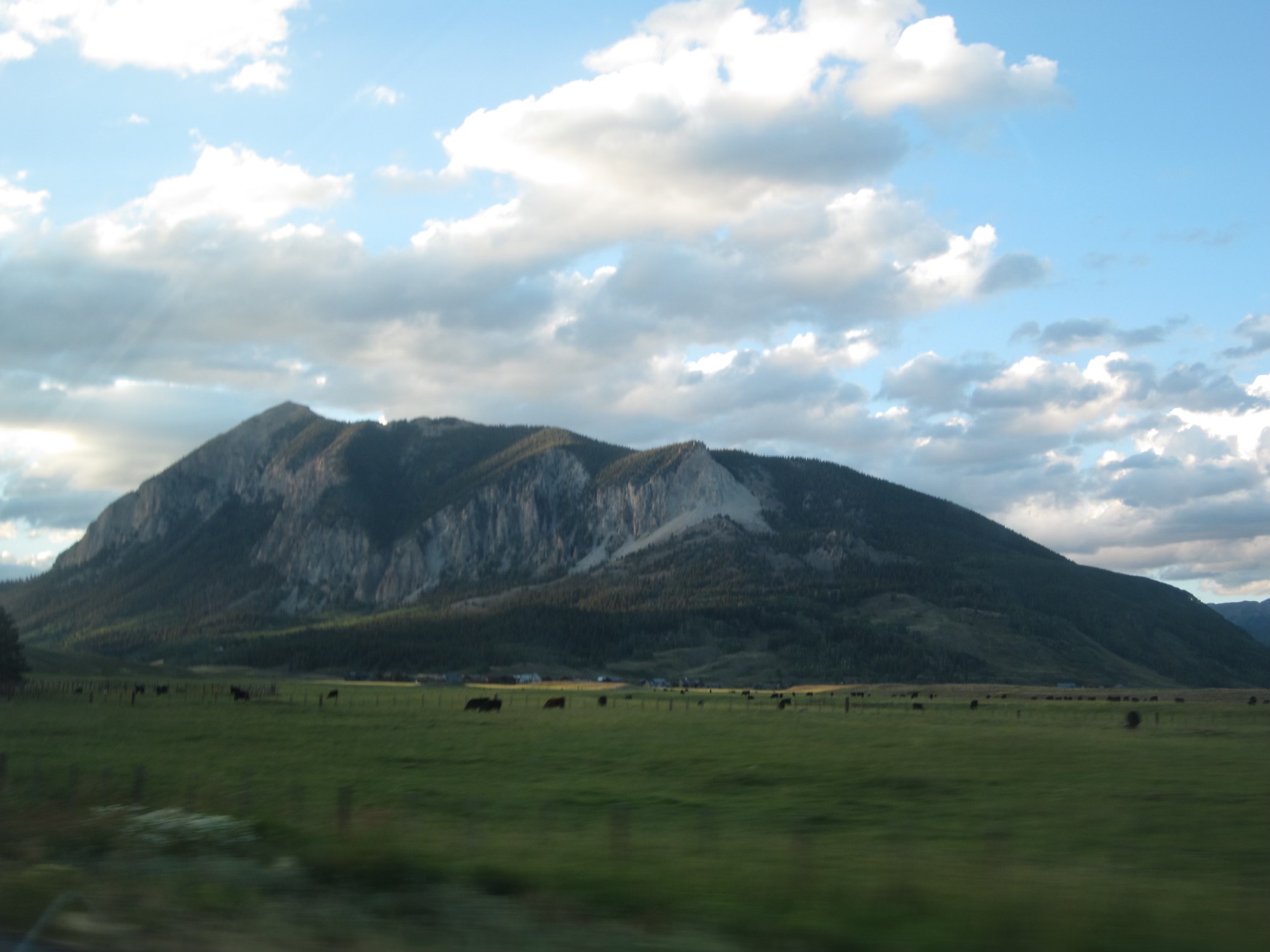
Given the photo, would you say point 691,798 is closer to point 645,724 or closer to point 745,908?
point 745,908

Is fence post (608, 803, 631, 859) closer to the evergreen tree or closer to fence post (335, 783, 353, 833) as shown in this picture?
fence post (335, 783, 353, 833)

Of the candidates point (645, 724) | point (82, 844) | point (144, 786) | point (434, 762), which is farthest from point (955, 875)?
point (645, 724)

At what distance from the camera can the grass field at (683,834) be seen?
15.3 meters

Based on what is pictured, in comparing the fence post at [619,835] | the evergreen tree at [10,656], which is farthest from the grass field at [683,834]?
the evergreen tree at [10,656]

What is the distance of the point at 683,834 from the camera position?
25422 millimetres

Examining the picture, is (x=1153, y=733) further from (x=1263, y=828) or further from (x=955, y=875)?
(x=955, y=875)

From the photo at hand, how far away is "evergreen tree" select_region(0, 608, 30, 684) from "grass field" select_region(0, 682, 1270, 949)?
48748 millimetres

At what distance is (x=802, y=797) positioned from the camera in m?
32.0

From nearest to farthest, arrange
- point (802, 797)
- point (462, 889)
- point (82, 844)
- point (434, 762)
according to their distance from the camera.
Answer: point (462, 889)
point (82, 844)
point (802, 797)
point (434, 762)

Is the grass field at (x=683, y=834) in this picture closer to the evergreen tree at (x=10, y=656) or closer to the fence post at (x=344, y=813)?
the fence post at (x=344, y=813)

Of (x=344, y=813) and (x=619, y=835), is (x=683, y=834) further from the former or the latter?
(x=344, y=813)

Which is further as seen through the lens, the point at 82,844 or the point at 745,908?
the point at 82,844

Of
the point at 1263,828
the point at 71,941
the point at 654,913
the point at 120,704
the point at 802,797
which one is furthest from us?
the point at 120,704

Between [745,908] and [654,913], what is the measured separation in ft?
4.50
